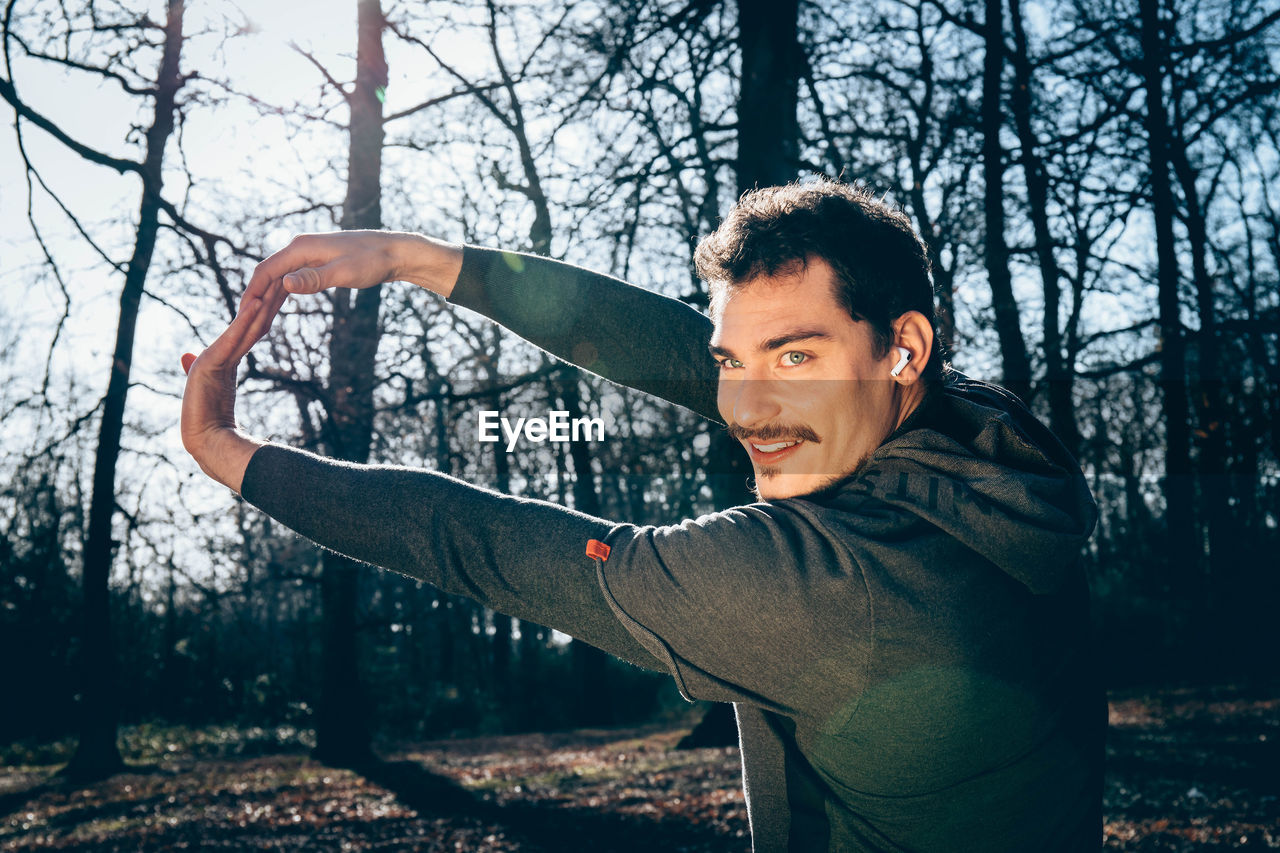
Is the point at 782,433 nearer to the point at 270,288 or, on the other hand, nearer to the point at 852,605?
the point at 852,605

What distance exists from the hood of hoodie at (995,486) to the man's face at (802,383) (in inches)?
3.4

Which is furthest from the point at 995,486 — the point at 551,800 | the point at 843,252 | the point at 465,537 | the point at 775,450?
the point at 551,800

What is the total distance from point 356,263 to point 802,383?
0.93m

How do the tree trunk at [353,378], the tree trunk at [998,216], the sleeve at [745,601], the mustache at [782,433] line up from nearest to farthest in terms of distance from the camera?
the sleeve at [745,601]
the mustache at [782,433]
the tree trunk at [353,378]
the tree trunk at [998,216]

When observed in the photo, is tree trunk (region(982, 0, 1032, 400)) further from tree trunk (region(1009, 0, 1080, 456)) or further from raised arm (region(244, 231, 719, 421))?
raised arm (region(244, 231, 719, 421))

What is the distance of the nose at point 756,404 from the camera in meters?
1.59

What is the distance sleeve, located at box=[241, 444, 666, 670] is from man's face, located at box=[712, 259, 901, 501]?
0.42 metres

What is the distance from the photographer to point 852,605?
125cm

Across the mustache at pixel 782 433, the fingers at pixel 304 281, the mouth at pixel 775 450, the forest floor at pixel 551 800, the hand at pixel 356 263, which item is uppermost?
the hand at pixel 356 263

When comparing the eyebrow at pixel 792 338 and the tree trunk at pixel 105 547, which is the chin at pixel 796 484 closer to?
the eyebrow at pixel 792 338

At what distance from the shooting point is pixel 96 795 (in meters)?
10.4

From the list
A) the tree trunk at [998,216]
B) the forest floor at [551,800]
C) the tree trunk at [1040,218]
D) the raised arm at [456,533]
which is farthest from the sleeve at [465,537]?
the tree trunk at [998,216]

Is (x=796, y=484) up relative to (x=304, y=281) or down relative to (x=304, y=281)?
down

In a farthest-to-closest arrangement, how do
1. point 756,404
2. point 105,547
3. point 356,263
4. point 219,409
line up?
1. point 105,547
2. point 356,263
3. point 756,404
4. point 219,409
